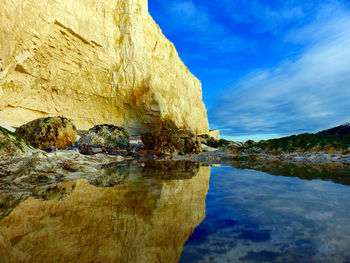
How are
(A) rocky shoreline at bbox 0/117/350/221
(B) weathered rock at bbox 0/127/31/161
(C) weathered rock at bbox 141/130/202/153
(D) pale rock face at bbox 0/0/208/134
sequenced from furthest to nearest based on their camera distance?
(D) pale rock face at bbox 0/0/208/134 → (C) weathered rock at bbox 141/130/202/153 → (B) weathered rock at bbox 0/127/31/161 → (A) rocky shoreline at bbox 0/117/350/221

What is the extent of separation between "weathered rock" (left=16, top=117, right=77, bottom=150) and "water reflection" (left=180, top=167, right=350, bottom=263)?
8.94 metres

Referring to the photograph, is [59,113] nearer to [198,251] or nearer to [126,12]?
[126,12]

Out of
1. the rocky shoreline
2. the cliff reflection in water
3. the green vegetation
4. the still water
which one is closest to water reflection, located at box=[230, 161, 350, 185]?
the rocky shoreline

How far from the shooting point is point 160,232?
1.21 m

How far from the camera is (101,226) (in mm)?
1280

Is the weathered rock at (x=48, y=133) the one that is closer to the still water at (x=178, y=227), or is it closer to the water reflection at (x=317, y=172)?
the still water at (x=178, y=227)

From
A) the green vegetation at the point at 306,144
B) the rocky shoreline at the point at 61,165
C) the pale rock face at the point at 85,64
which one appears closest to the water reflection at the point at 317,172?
the rocky shoreline at the point at 61,165

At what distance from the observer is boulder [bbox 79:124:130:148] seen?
32.0ft

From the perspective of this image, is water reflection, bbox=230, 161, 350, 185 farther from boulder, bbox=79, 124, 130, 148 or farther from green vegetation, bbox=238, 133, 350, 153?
boulder, bbox=79, 124, 130, 148

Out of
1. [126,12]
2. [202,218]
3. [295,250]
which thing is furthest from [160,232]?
[126,12]

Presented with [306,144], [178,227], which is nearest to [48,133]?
[178,227]

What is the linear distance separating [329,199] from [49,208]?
8.15 ft

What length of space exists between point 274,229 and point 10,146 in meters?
4.37

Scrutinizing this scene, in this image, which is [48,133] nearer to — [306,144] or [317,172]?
[317,172]
